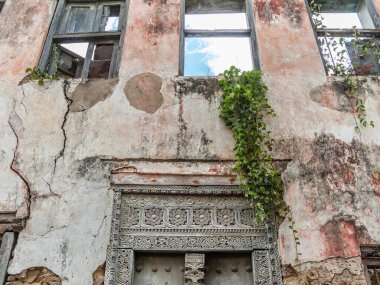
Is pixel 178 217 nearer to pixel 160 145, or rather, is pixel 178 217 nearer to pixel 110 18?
pixel 160 145

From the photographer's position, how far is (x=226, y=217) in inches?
154

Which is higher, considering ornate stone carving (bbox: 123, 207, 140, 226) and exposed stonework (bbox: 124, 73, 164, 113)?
exposed stonework (bbox: 124, 73, 164, 113)

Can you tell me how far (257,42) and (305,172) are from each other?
1830 millimetres

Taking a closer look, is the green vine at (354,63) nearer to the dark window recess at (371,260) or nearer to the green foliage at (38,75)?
the dark window recess at (371,260)

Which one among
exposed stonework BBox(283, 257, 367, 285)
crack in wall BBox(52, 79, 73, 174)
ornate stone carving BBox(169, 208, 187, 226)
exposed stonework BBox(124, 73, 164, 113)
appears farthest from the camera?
exposed stonework BBox(124, 73, 164, 113)

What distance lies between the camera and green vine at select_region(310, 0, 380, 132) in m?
4.48

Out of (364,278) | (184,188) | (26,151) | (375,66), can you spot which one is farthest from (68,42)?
(364,278)

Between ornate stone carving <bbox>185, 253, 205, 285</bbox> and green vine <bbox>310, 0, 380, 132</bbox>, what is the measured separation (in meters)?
2.15

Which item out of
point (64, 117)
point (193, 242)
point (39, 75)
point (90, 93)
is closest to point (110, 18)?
point (39, 75)

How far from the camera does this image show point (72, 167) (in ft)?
13.4

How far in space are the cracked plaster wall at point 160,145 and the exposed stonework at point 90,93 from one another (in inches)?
2.2

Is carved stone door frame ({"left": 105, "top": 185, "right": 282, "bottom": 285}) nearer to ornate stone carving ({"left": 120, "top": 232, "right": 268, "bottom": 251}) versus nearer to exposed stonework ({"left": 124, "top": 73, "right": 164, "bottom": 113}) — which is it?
ornate stone carving ({"left": 120, "top": 232, "right": 268, "bottom": 251})

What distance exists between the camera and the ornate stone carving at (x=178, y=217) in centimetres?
385

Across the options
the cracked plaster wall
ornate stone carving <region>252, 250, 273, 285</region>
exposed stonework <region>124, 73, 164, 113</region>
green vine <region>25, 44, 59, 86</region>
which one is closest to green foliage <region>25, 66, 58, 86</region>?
green vine <region>25, 44, 59, 86</region>
